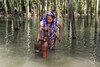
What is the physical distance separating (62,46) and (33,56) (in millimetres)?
3659

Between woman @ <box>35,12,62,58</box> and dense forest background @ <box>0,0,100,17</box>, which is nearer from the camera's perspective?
woman @ <box>35,12,62,58</box>

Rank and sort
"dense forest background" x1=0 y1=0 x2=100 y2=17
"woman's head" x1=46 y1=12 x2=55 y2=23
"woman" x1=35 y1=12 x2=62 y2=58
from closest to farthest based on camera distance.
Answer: "woman" x1=35 y1=12 x2=62 y2=58 → "woman's head" x1=46 y1=12 x2=55 y2=23 → "dense forest background" x1=0 y1=0 x2=100 y2=17

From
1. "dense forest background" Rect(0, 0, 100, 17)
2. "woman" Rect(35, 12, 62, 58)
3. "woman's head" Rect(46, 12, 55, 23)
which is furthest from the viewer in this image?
"dense forest background" Rect(0, 0, 100, 17)

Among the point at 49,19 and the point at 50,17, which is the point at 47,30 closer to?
the point at 49,19

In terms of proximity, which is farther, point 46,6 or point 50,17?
point 46,6

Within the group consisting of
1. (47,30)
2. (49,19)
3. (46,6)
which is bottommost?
(47,30)

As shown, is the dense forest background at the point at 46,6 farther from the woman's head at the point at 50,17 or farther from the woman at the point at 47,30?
the woman's head at the point at 50,17

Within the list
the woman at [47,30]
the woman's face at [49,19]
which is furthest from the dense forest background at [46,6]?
the woman's face at [49,19]

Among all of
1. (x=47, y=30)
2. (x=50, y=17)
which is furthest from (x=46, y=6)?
(x=50, y=17)

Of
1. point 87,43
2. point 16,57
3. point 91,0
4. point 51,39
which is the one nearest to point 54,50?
point 51,39

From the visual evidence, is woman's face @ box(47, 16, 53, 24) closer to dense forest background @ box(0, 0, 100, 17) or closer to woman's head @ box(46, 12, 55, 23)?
woman's head @ box(46, 12, 55, 23)

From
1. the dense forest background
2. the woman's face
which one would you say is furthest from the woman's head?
the dense forest background

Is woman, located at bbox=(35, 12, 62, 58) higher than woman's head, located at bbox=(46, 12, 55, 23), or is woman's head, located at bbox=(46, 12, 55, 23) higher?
woman's head, located at bbox=(46, 12, 55, 23)

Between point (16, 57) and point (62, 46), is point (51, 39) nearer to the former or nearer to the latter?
point (16, 57)
